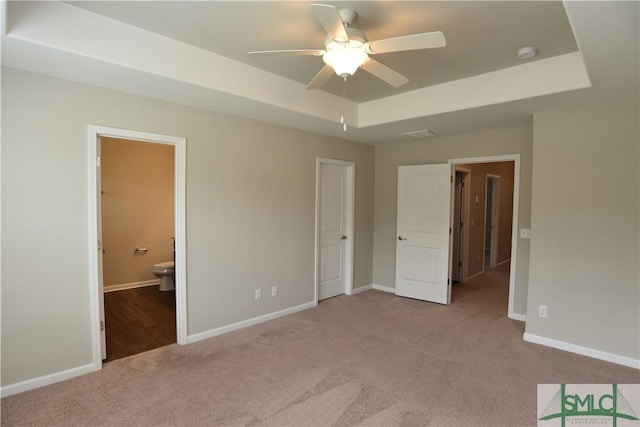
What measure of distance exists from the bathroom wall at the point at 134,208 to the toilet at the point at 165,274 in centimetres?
48

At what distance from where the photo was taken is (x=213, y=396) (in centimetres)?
247

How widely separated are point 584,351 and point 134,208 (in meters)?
5.98

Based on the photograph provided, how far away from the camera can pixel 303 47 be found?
2.68m

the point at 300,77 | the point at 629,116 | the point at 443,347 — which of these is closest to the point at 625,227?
the point at 629,116

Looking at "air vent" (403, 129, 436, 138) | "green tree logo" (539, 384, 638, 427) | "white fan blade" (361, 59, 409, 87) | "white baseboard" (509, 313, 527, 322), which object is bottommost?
"green tree logo" (539, 384, 638, 427)

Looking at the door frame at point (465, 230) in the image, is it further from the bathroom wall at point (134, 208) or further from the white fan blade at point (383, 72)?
the bathroom wall at point (134, 208)

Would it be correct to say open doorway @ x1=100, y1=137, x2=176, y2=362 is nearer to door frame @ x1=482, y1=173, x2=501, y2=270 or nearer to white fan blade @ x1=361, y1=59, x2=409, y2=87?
white fan blade @ x1=361, y1=59, x2=409, y2=87

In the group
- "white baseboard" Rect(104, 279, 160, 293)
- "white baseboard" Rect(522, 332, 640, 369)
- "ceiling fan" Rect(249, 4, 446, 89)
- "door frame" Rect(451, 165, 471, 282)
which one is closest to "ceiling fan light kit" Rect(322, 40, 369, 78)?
"ceiling fan" Rect(249, 4, 446, 89)

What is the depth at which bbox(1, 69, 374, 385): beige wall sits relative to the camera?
2441 millimetres

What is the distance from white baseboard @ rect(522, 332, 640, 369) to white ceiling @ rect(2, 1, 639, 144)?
2.26 m

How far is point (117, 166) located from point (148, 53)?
10.8ft

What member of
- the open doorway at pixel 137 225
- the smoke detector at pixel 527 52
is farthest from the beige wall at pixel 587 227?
the open doorway at pixel 137 225

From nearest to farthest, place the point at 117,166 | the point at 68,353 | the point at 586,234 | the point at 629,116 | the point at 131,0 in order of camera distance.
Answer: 1. the point at 131,0
2. the point at 68,353
3. the point at 629,116
4. the point at 586,234
5. the point at 117,166

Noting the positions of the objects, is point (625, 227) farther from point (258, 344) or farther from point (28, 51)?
point (28, 51)
